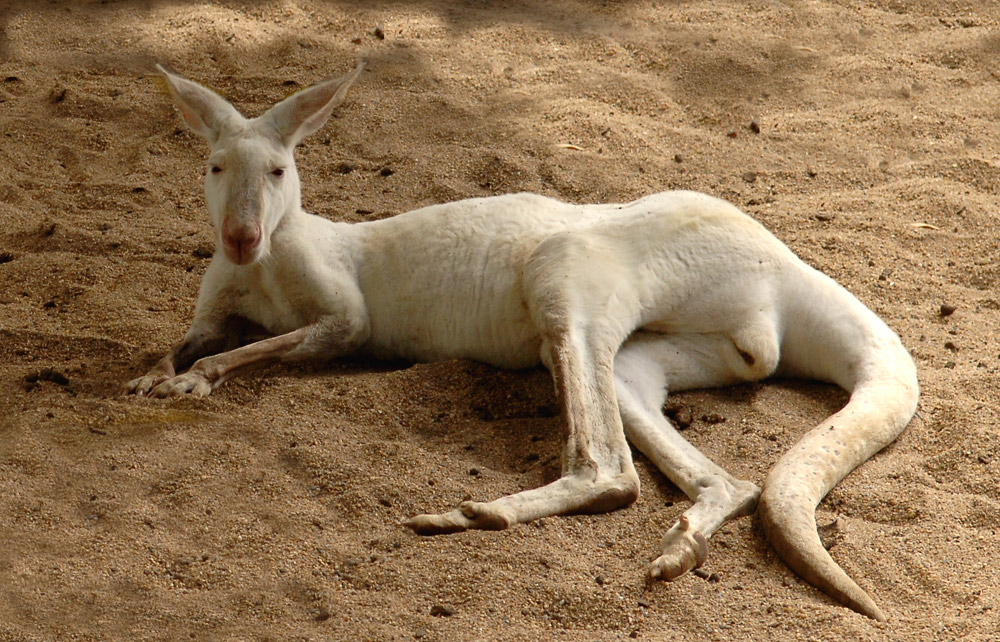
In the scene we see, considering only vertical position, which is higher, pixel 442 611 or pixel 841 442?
pixel 841 442

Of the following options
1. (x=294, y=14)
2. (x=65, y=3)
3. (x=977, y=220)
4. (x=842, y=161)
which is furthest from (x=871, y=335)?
(x=65, y=3)

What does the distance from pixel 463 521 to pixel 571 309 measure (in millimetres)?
883

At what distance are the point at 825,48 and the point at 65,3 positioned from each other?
459 centimetres

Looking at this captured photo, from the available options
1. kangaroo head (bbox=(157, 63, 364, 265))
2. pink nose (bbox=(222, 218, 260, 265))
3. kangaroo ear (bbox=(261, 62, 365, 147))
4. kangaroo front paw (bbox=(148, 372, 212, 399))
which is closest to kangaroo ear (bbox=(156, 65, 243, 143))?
kangaroo head (bbox=(157, 63, 364, 265))

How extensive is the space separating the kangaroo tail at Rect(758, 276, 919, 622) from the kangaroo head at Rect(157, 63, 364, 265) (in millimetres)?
1809

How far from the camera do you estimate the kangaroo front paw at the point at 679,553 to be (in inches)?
109

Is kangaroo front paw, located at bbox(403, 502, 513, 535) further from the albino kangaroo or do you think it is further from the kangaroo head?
the kangaroo head

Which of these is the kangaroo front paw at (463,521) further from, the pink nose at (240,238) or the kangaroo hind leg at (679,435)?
the pink nose at (240,238)

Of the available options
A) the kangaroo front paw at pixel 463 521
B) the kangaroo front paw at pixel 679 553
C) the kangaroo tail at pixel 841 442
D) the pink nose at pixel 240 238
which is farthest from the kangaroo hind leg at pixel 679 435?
the pink nose at pixel 240 238

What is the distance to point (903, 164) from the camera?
5.52m

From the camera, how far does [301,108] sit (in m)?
3.88

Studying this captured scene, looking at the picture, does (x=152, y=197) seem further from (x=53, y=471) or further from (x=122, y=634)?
(x=122, y=634)

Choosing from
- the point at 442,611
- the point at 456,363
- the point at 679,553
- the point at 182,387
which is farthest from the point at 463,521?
the point at 182,387

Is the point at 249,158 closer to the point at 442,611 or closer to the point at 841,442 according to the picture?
the point at 442,611
